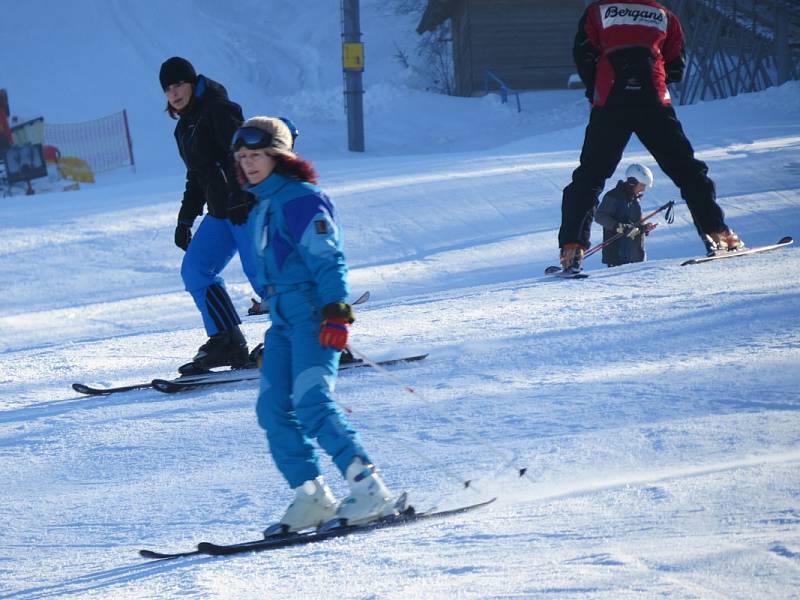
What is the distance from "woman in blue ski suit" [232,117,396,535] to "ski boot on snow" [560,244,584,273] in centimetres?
415

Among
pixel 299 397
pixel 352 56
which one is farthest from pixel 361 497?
pixel 352 56

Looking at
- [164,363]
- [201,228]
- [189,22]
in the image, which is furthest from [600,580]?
[189,22]

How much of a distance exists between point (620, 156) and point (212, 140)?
9.19 ft

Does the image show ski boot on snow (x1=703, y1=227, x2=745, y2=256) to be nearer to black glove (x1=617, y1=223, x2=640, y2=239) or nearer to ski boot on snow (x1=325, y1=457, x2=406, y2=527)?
black glove (x1=617, y1=223, x2=640, y2=239)

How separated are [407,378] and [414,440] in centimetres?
99

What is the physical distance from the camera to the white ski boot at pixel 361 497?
132 inches

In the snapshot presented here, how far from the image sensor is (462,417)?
4.62m

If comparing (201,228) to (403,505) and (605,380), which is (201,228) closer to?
(605,380)

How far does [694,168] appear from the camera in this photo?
23.0ft

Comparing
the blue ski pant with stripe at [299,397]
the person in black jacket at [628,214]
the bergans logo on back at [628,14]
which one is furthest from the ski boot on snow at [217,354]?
the person in black jacket at [628,214]

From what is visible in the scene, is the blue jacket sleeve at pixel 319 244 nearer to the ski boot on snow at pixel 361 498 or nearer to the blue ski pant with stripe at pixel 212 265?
the ski boot on snow at pixel 361 498

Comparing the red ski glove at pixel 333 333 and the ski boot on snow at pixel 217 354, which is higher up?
the red ski glove at pixel 333 333

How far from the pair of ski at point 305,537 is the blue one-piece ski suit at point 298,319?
0.18m

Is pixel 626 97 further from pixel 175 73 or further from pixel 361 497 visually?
pixel 361 497
